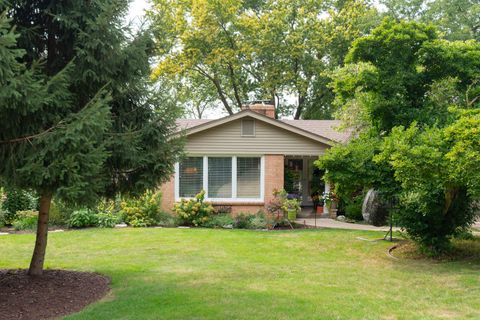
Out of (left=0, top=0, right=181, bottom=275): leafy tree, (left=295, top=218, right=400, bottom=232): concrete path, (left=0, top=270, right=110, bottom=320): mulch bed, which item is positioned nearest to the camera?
(left=0, top=0, right=181, bottom=275): leafy tree

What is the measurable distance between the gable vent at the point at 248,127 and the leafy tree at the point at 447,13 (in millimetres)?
14931

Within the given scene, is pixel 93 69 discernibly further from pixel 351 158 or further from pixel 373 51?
pixel 373 51

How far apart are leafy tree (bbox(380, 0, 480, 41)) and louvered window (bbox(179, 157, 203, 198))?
1705 cm

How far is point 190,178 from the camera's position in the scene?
56.6 feet

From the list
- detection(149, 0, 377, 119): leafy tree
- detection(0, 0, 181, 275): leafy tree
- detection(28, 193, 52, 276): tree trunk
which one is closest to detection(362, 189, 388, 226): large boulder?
detection(0, 0, 181, 275): leafy tree

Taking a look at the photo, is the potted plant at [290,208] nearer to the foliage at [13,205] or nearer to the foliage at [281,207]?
the foliage at [281,207]

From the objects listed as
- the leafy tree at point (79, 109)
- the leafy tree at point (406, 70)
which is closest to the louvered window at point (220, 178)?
the leafy tree at point (406, 70)

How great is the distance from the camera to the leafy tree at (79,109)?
545 centimetres

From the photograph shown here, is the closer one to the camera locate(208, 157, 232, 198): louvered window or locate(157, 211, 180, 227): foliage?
locate(157, 211, 180, 227): foliage

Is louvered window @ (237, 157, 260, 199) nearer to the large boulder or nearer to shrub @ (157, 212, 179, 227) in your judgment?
shrub @ (157, 212, 179, 227)

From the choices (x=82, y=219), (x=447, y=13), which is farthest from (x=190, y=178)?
(x=447, y=13)

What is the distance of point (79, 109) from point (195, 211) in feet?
31.1

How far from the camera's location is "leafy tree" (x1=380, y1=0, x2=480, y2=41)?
87.8ft

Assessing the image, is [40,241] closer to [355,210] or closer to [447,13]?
[355,210]
